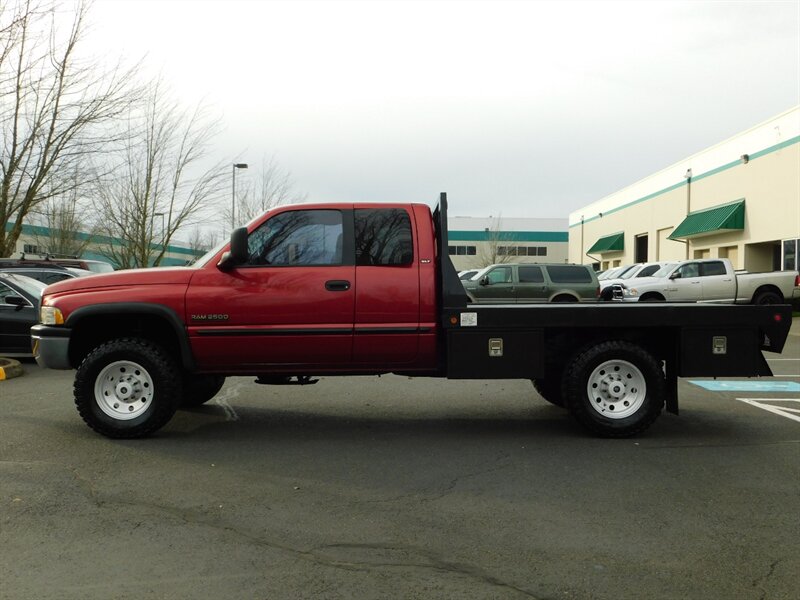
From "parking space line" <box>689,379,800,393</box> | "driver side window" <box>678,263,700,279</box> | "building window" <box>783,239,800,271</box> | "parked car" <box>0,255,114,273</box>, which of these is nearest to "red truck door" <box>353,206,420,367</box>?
"parking space line" <box>689,379,800,393</box>

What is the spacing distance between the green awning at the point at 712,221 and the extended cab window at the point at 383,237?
26.4m

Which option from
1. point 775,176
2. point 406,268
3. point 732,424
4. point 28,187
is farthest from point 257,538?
point 775,176

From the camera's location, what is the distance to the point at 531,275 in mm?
21219

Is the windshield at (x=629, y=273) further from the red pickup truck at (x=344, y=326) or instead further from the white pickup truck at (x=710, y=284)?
the red pickup truck at (x=344, y=326)

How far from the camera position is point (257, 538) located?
401 cm

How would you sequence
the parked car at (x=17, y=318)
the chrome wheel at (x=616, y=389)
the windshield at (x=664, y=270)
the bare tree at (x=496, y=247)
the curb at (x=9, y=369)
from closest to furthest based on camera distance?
the chrome wheel at (x=616, y=389) < the curb at (x=9, y=369) < the parked car at (x=17, y=318) < the windshield at (x=664, y=270) < the bare tree at (x=496, y=247)

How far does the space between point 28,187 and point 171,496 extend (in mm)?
13070

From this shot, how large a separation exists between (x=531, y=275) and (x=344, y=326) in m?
15.6

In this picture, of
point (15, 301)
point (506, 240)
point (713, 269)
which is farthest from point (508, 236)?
point (15, 301)

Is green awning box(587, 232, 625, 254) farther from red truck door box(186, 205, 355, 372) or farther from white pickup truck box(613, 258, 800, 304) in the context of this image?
red truck door box(186, 205, 355, 372)

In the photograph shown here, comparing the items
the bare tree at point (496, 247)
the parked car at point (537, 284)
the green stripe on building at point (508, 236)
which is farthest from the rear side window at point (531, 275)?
the green stripe on building at point (508, 236)

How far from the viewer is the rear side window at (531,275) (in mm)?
21172

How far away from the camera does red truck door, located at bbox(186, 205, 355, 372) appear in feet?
20.6

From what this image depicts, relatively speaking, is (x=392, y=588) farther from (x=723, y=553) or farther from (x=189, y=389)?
(x=189, y=389)
